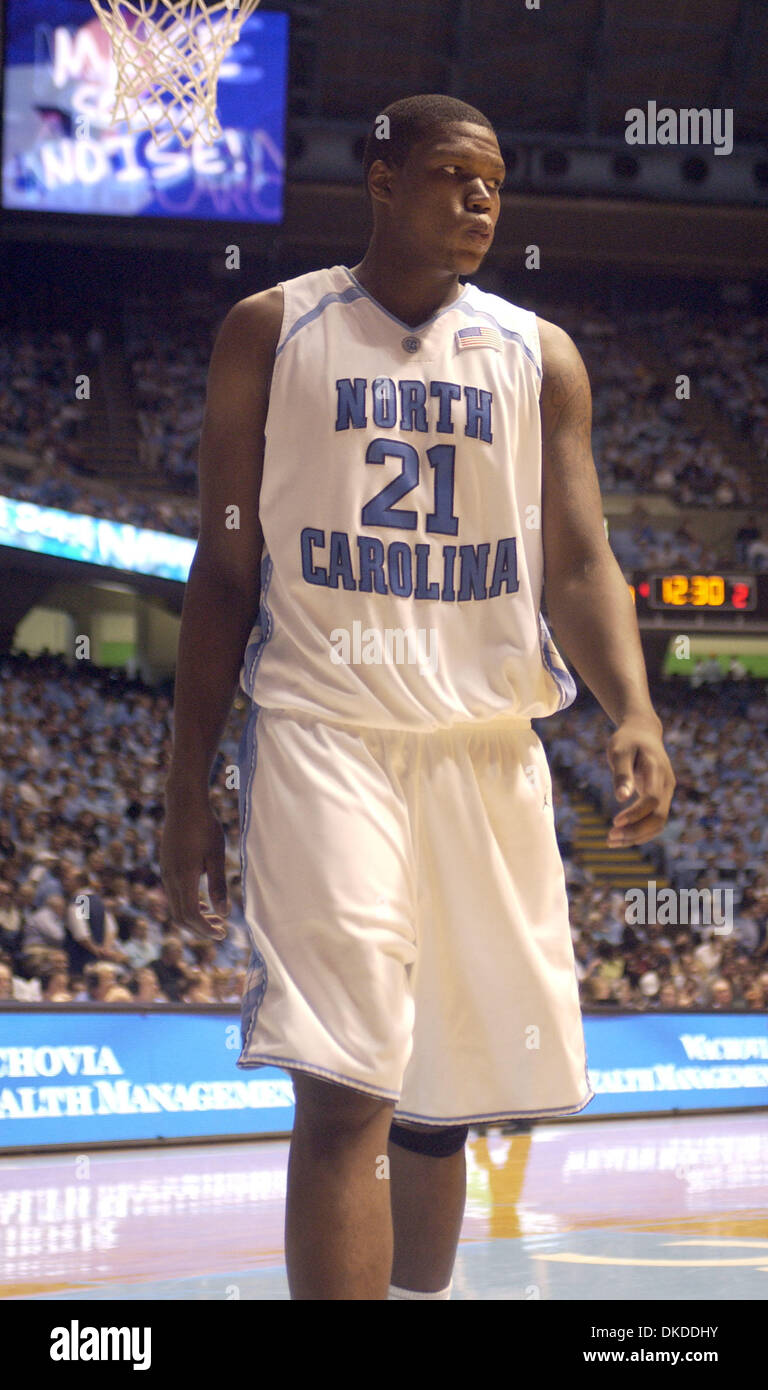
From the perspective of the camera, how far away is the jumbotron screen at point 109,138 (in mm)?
15938

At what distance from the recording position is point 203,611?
2.33 metres

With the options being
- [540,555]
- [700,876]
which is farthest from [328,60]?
[540,555]

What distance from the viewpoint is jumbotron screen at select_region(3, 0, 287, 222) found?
15.9 meters

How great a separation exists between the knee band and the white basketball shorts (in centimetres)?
14

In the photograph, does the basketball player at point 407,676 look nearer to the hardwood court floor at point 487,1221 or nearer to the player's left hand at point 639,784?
the player's left hand at point 639,784

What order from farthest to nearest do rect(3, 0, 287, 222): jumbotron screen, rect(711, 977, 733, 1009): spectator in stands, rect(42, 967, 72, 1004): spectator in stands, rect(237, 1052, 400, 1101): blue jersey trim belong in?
rect(3, 0, 287, 222): jumbotron screen < rect(711, 977, 733, 1009): spectator in stands < rect(42, 967, 72, 1004): spectator in stands < rect(237, 1052, 400, 1101): blue jersey trim

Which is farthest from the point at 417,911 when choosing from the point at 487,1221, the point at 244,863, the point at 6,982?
the point at 6,982

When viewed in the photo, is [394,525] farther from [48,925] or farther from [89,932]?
[89,932]

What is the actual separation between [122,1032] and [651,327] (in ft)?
50.2

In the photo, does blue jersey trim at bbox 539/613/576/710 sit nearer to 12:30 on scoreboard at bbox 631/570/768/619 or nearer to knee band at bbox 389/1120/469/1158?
knee band at bbox 389/1120/469/1158

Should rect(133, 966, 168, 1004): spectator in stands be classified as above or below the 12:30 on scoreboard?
below

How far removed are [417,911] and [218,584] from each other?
1.84ft

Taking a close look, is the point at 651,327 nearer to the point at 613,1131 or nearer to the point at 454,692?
the point at 613,1131

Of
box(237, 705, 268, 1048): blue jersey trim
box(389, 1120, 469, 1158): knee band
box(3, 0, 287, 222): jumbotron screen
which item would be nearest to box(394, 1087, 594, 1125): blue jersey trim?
box(389, 1120, 469, 1158): knee band
